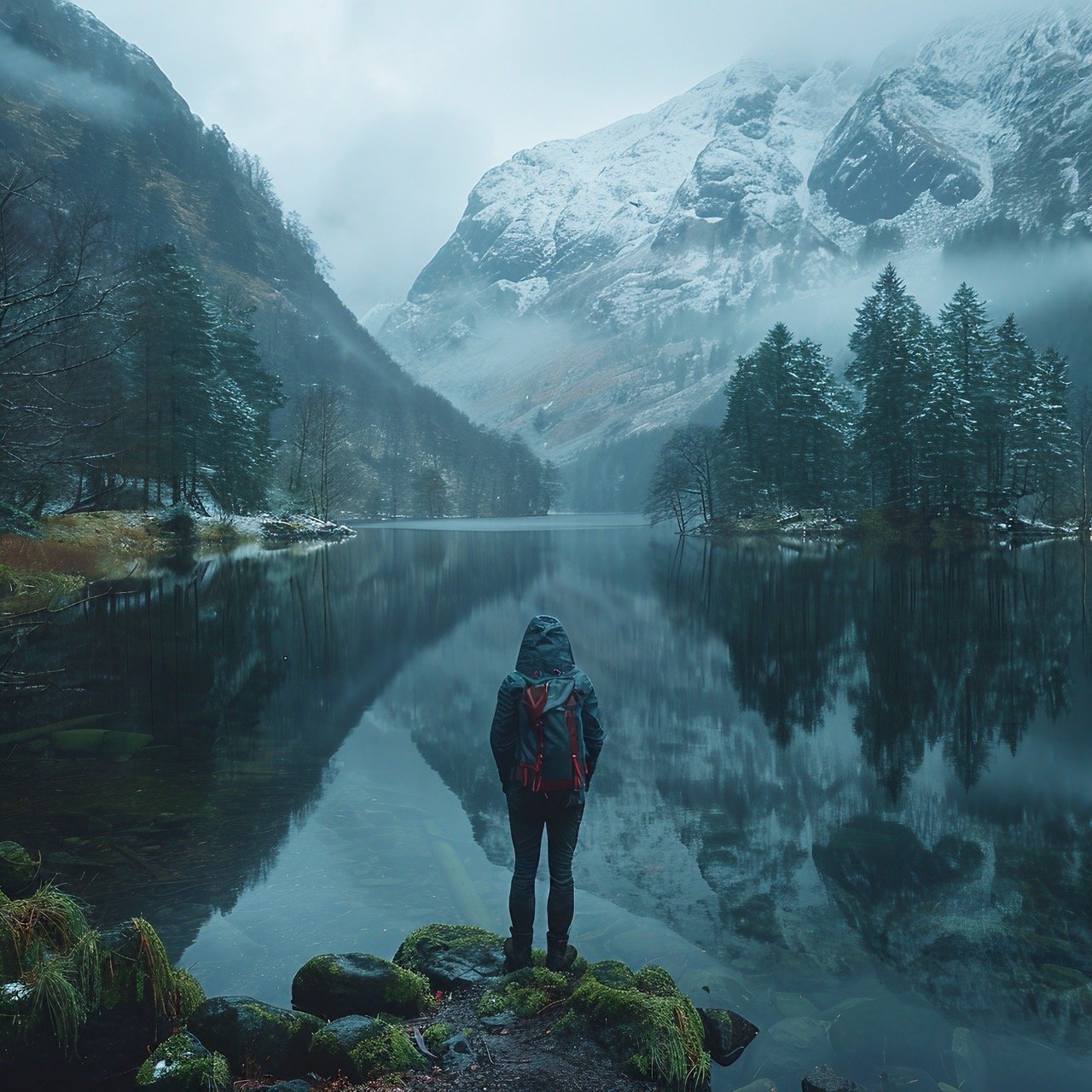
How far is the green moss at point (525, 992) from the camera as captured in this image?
5.38 m

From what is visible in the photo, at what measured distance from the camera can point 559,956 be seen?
6051 mm

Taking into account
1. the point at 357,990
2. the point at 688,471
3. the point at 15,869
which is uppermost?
the point at 688,471

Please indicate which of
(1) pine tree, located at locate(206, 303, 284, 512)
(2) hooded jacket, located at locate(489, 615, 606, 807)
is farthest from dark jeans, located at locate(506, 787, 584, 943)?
(1) pine tree, located at locate(206, 303, 284, 512)

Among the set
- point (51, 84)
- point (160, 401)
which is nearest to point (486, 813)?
point (160, 401)

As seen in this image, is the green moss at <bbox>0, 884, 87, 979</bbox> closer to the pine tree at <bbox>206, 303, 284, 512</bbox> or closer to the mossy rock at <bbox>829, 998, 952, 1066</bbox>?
the mossy rock at <bbox>829, 998, 952, 1066</bbox>

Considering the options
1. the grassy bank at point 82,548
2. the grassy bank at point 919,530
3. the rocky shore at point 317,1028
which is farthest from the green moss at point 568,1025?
the grassy bank at point 919,530

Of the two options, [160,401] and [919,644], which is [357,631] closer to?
[919,644]

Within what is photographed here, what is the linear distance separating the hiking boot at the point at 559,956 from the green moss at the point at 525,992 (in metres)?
0.22

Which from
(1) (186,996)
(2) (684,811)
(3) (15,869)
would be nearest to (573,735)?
(1) (186,996)

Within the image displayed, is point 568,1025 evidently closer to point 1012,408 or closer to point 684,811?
point 684,811

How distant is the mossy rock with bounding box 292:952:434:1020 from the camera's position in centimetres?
538

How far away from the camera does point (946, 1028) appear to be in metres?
5.49

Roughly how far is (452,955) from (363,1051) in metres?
1.36

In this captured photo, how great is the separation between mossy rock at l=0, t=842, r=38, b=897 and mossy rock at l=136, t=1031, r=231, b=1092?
2.82 metres
